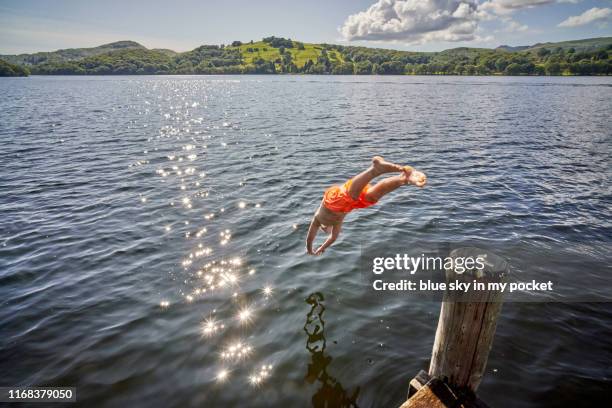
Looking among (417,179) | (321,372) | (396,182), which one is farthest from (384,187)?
(321,372)

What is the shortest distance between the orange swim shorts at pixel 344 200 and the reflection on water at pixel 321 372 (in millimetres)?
3316

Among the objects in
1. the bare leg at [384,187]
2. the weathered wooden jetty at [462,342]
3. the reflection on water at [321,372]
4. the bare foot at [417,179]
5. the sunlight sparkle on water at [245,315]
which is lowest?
the reflection on water at [321,372]

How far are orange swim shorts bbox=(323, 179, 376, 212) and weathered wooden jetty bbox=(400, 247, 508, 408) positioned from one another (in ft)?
9.47

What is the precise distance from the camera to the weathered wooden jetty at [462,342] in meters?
5.10

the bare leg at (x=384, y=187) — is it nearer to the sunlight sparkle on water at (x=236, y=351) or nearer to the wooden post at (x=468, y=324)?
the wooden post at (x=468, y=324)

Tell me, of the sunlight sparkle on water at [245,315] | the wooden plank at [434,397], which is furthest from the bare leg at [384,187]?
the sunlight sparkle on water at [245,315]

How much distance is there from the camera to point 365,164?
23891mm

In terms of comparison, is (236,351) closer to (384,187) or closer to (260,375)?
(260,375)

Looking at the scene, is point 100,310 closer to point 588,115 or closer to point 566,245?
point 566,245

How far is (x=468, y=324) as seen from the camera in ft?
17.8

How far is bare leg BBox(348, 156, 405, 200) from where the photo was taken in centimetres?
677

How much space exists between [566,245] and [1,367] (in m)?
18.1

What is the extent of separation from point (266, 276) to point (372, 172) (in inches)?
233

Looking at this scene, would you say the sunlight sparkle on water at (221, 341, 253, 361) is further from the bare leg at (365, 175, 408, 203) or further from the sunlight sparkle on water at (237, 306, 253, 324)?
the bare leg at (365, 175, 408, 203)
